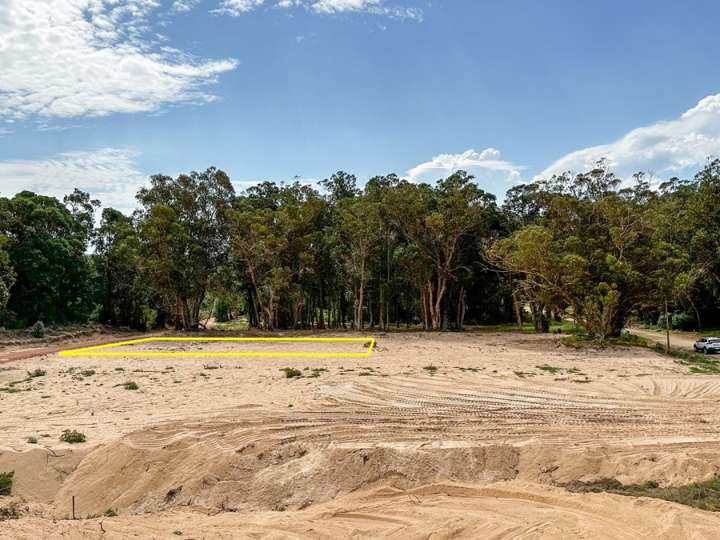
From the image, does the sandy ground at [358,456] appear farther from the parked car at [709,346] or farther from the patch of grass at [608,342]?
the parked car at [709,346]

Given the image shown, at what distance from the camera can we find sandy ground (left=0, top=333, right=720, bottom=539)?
281 inches

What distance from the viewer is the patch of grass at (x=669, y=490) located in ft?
23.9

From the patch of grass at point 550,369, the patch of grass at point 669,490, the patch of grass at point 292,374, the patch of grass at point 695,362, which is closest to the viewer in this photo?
the patch of grass at point 669,490

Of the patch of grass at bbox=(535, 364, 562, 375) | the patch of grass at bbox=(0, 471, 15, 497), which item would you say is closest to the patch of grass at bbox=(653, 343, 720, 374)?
the patch of grass at bbox=(535, 364, 562, 375)

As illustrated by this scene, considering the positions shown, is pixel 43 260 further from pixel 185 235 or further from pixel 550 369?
pixel 550 369

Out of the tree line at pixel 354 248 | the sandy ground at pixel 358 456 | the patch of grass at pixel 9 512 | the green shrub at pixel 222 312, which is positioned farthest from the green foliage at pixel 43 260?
the patch of grass at pixel 9 512

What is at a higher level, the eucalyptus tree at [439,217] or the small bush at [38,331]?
the eucalyptus tree at [439,217]

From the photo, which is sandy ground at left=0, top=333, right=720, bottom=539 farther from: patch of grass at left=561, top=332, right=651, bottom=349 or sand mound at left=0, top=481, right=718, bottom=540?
patch of grass at left=561, top=332, right=651, bottom=349

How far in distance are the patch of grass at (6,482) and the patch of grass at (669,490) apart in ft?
31.7

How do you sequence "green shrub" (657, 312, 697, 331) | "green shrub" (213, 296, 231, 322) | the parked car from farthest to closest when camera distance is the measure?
1. "green shrub" (213, 296, 231, 322)
2. "green shrub" (657, 312, 697, 331)
3. the parked car

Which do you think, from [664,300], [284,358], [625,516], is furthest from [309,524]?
[664,300]

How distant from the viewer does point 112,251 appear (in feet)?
137

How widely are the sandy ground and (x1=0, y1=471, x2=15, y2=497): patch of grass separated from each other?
110 mm

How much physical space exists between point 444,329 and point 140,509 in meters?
35.1
